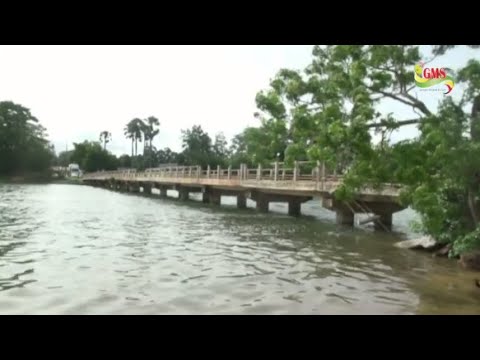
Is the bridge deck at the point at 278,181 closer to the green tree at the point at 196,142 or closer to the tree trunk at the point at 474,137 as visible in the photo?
the tree trunk at the point at 474,137

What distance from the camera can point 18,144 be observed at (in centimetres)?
8556

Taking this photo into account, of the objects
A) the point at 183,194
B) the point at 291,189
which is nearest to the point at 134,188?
the point at 183,194

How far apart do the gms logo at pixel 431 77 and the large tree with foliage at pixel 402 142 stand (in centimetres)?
34

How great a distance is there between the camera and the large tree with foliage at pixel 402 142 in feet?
33.0

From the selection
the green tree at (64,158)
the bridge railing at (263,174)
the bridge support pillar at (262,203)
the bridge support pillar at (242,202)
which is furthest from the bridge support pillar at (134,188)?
the green tree at (64,158)

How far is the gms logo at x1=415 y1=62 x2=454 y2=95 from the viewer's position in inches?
442

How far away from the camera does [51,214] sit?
2238 centimetres
